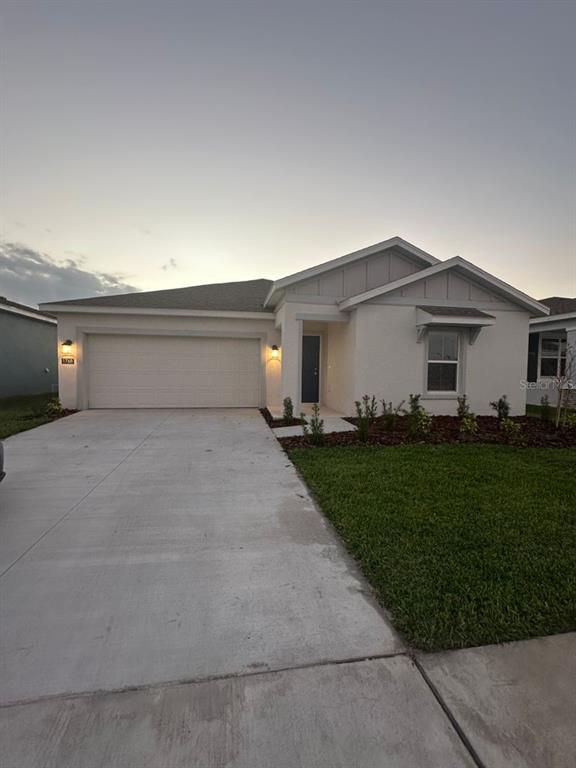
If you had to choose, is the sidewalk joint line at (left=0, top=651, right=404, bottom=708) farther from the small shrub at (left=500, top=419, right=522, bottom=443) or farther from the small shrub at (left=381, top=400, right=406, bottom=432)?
the small shrub at (left=500, top=419, right=522, bottom=443)

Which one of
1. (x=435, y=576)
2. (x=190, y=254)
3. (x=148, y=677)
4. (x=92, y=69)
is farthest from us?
(x=190, y=254)

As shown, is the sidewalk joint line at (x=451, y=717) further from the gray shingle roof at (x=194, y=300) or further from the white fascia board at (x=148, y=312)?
the gray shingle roof at (x=194, y=300)

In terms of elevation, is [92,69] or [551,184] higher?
[92,69]

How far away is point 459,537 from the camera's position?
10.5 ft

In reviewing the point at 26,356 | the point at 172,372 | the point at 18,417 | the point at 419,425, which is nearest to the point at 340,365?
the point at 419,425

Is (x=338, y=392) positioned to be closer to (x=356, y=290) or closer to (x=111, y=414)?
(x=356, y=290)

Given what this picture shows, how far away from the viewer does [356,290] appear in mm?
10203

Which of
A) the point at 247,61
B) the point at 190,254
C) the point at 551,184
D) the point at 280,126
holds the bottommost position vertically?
the point at 190,254

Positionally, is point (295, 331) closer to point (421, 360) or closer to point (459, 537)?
point (421, 360)

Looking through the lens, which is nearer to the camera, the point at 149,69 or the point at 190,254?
the point at 149,69

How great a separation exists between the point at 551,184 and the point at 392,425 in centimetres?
917

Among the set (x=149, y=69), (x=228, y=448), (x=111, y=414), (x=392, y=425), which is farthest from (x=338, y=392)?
(x=149, y=69)

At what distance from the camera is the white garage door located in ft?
38.1

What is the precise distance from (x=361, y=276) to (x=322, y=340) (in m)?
2.91
